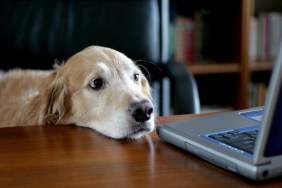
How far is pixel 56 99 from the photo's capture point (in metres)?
1.22

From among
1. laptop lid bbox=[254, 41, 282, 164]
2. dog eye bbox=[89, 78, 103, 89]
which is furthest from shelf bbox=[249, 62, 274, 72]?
laptop lid bbox=[254, 41, 282, 164]

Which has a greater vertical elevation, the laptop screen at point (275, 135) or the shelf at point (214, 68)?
the laptop screen at point (275, 135)

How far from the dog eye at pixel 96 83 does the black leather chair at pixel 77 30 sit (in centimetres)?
50

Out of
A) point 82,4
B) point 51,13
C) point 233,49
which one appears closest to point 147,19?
point 82,4

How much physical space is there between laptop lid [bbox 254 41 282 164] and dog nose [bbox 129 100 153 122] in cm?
47

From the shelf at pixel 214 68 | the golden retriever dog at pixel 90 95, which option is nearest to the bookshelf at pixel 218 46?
the shelf at pixel 214 68

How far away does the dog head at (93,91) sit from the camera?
107cm

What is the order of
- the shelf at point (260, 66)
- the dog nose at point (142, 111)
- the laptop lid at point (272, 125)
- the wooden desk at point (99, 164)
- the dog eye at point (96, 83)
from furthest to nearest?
1. the shelf at point (260, 66)
2. the dog eye at point (96, 83)
3. the dog nose at point (142, 111)
4. the wooden desk at point (99, 164)
5. the laptop lid at point (272, 125)

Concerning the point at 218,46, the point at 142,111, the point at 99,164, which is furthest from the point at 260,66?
the point at 99,164

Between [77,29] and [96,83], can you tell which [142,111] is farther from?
[77,29]

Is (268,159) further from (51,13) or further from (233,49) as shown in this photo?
(233,49)

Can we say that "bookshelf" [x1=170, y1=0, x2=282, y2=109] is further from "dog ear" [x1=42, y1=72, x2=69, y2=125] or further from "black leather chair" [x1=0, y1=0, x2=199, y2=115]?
"dog ear" [x1=42, y1=72, x2=69, y2=125]

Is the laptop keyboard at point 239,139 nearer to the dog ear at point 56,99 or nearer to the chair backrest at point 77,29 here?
the dog ear at point 56,99

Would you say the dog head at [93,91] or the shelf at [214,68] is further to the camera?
the shelf at [214,68]
